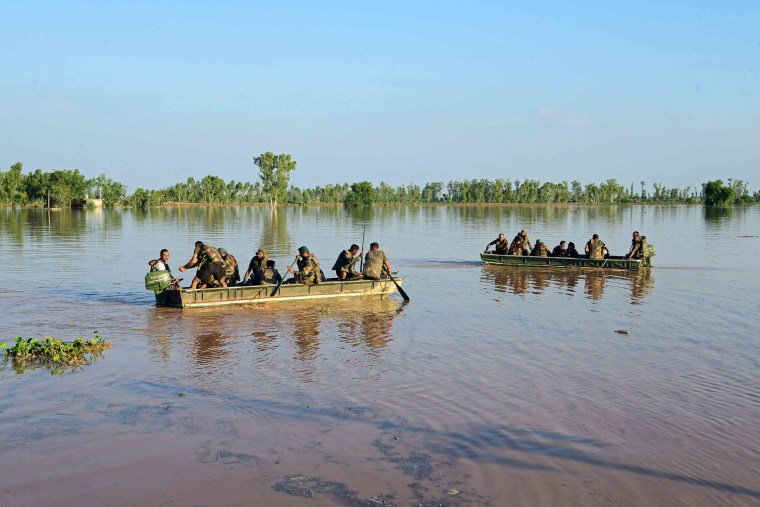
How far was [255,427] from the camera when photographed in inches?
320

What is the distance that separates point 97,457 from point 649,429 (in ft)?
20.7

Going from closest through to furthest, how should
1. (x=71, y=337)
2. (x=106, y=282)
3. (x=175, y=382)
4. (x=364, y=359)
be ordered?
(x=175, y=382)
(x=364, y=359)
(x=71, y=337)
(x=106, y=282)

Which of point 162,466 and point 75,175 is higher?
point 75,175

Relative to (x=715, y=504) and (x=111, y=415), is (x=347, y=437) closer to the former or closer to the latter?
(x=111, y=415)

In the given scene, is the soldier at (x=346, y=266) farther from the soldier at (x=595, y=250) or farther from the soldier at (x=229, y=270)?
the soldier at (x=595, y=250)

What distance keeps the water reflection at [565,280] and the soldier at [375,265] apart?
3.98 metres

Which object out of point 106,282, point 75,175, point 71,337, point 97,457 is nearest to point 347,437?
point 97,457

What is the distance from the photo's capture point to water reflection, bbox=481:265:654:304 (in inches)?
806

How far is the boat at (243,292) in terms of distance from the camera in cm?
1612

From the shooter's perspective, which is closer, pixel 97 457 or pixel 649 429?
pixel 97 457

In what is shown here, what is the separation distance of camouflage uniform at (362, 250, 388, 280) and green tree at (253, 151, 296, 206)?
11845cm

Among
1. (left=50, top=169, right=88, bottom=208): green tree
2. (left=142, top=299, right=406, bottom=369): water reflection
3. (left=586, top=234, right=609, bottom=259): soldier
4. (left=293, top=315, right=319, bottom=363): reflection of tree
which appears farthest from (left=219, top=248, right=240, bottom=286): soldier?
(left=50, top=169, right=88, bottom=208): green tree

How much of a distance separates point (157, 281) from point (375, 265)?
231 inches

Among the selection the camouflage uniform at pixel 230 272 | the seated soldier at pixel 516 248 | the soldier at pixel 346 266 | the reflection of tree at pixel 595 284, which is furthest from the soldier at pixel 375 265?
the seated soldier at pixel 516 248
